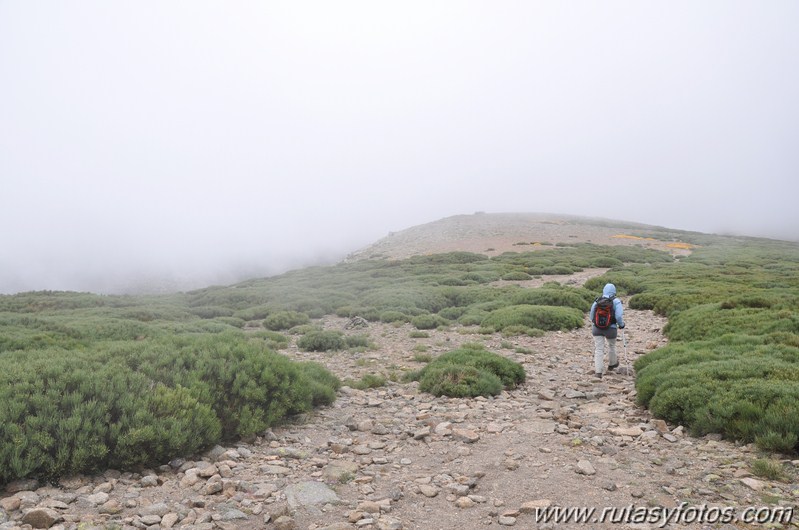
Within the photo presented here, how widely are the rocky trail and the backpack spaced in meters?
3.12

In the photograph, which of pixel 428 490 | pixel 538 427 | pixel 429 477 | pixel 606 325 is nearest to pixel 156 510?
pixel 428 490

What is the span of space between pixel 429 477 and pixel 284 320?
54.9ft

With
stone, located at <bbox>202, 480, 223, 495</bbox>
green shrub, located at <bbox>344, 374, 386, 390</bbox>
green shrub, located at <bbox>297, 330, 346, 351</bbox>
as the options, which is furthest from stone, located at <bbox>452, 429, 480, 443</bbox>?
green shrub, located at <bbox>297, 330, 346, 351</bbox>

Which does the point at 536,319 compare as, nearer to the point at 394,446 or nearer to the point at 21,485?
the point at 394,446

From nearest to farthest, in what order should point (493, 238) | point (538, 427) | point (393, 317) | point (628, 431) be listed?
point (628, 431), point (538, 427), point (393, 317), point (493, 238)

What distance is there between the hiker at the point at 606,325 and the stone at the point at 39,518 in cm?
1162

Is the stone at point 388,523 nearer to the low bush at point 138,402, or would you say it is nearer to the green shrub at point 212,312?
the low bush at point 138,402

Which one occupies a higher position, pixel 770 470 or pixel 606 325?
pixel 606 325

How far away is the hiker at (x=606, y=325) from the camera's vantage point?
477 inches

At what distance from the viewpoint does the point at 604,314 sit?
12.5m

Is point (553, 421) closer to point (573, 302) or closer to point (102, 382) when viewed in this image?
point (102, 382)

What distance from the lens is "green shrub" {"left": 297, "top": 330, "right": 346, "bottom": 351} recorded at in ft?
53.7

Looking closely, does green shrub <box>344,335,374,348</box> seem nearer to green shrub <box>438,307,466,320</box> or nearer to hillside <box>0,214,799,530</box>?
hillside <box>0,214,799,530</box>

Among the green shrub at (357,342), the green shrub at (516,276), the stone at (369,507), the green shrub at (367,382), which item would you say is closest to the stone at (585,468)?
the stone at (369,507)
